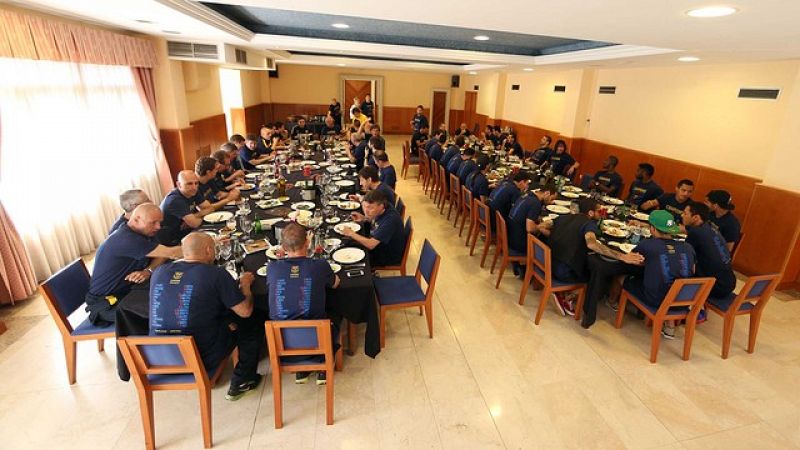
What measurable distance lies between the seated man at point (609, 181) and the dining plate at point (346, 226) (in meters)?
4.26

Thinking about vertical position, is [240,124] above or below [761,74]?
below

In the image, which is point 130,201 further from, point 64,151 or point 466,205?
point 466,205

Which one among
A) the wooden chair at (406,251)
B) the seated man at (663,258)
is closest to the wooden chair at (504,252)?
the wooden chair at (406,251)

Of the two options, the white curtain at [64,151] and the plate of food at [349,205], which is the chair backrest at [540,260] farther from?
the white curtain at [64,151]

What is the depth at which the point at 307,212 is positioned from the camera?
4137 millimetres

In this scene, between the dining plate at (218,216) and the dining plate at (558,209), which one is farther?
the dining plate at (558,209)

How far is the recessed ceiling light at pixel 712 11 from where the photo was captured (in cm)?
228

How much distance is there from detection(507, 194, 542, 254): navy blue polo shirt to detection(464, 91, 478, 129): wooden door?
11.7m

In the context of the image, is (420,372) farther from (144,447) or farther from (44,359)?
(44,359)

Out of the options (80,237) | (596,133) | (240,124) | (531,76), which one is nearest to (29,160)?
(80,237)

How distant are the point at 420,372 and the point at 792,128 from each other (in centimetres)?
542

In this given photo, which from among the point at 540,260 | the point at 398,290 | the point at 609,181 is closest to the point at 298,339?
the point at 398,290

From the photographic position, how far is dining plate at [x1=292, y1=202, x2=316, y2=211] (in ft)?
14.4

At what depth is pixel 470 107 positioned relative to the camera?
1586cm
